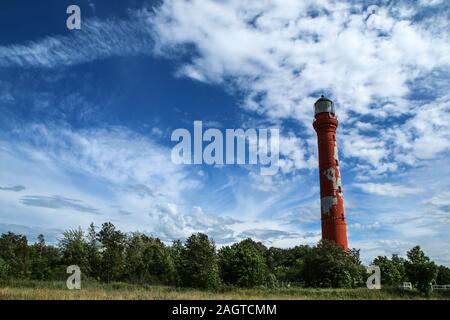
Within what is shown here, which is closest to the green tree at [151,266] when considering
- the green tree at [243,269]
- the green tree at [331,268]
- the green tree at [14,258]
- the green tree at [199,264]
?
the green tree at [199,264]

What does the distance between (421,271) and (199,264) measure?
81.3 ft

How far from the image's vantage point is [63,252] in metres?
57.1

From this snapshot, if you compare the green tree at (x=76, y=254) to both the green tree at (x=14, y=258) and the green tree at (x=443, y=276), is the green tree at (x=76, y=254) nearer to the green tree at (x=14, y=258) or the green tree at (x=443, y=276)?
the green tree at (x=14, y=258)

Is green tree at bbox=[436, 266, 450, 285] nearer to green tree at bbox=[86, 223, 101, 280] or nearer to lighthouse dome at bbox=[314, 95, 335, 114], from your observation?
lighthouse dome at bbox=[314, 95, 335, 114]

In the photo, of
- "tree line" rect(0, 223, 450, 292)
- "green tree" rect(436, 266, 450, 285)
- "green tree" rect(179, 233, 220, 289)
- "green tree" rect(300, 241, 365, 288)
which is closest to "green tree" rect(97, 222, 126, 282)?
"tree line" rect(0, 223, 450, 292)

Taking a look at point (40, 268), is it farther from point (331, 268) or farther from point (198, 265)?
point (331, 268)

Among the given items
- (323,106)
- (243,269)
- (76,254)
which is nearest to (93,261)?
(76,254)

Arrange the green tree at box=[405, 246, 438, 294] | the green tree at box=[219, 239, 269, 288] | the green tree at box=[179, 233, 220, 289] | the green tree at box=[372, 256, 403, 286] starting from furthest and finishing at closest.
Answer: the green tree at box=[372, 256, 403, 286] < the green tree at box=[219, 239, 269, 288] < the green tree at box=[179, 233, 220, 289] < the green tree at box=[405, 246, 438, 294]

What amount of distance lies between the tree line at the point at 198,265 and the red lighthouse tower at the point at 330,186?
2920 millimetres

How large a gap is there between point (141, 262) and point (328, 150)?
102ft

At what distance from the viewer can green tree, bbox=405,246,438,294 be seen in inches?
1645

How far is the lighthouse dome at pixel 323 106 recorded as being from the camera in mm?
57869
